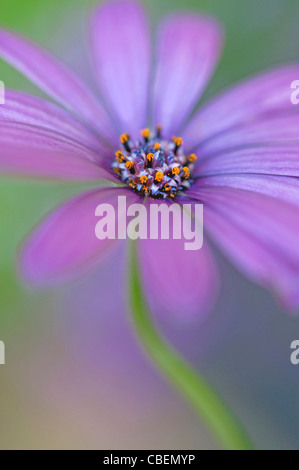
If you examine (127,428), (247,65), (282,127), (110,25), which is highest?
(247,65)

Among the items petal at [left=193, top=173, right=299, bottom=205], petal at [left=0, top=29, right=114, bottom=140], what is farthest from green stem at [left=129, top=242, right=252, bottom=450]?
petal at [left=0, top=29, right=114, bottom=140]

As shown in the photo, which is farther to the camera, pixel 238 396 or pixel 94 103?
pixel 238 396

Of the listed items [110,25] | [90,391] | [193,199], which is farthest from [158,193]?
[90,391]

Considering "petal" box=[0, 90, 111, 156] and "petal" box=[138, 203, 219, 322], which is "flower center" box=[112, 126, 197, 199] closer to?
"petal" box=[0, 90, 111, 156]

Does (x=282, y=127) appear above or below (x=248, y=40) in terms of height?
below

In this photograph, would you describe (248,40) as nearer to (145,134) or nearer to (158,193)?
(145,134)

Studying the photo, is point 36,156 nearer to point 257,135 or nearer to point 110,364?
point 257,135

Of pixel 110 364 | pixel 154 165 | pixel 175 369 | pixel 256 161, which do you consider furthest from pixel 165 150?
pixel 110 364
